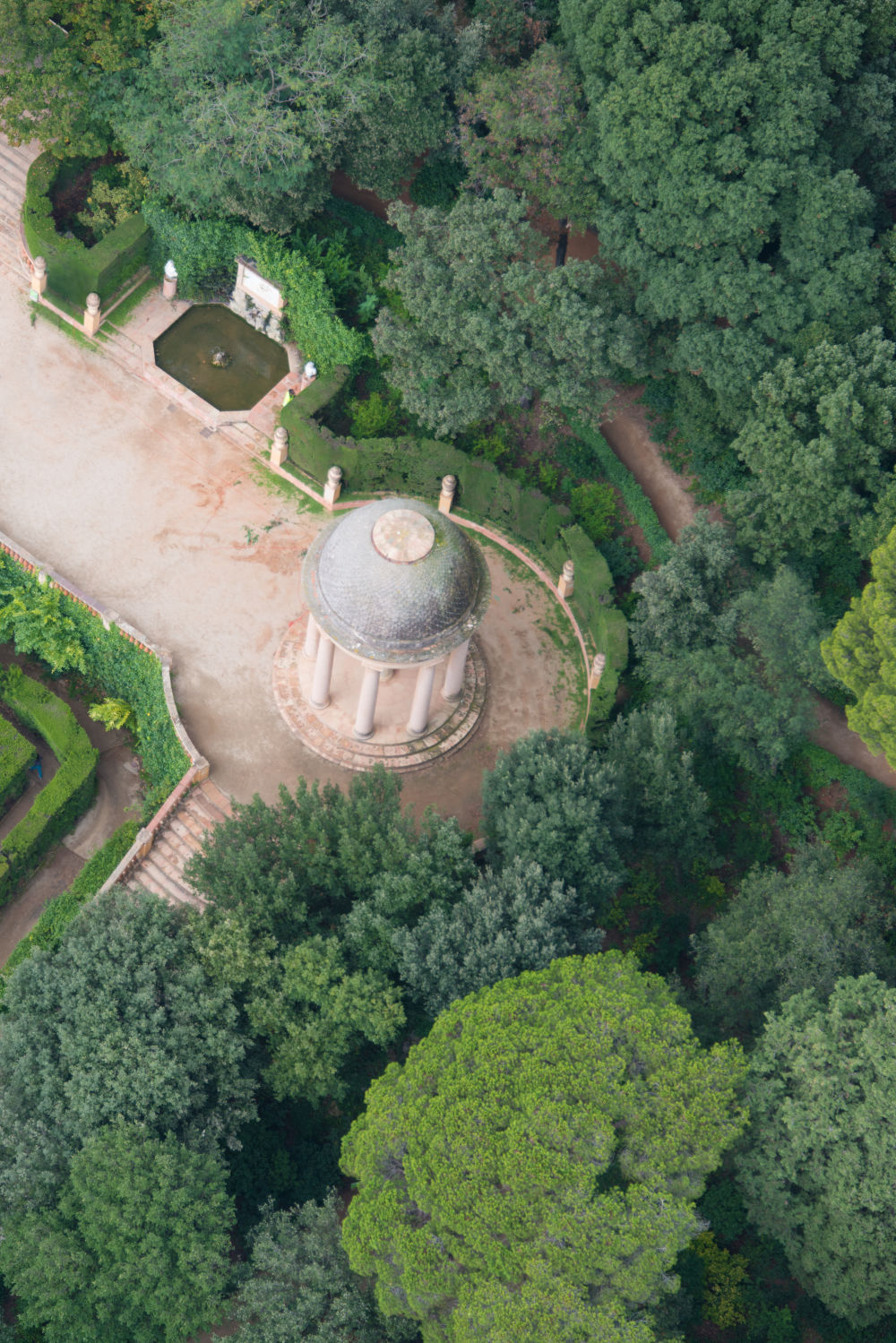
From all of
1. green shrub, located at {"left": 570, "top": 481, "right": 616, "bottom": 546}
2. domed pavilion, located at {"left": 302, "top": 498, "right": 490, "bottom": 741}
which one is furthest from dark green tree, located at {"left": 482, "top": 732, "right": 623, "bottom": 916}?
green shrub, located at {"left": 570, "top": 481, "right": 616, "bottom": 546}

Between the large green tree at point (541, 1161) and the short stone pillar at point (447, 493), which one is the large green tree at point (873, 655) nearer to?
the large green tree at point (541, 1161)

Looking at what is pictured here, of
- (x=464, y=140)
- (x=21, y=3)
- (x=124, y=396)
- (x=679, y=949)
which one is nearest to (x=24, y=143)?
(x=21, y=3)

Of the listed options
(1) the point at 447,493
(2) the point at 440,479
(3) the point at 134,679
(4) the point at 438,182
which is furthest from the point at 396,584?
(4) the point at 438,182

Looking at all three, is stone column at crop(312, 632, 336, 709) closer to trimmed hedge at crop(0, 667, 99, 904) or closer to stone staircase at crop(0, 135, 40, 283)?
trimmed hedge at crop(0, 667, 99, 904)

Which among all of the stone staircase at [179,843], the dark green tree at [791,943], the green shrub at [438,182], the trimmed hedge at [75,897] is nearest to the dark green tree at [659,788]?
the dark green tree at [791,943]


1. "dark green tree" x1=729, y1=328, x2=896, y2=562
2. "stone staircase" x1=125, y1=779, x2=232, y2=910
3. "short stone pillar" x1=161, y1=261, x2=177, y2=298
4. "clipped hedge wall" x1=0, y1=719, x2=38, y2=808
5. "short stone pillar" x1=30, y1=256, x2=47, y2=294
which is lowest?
"stone staircase" x1=125, y1=779, x2=232, y2=910

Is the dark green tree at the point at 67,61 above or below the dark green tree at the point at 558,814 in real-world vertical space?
above
